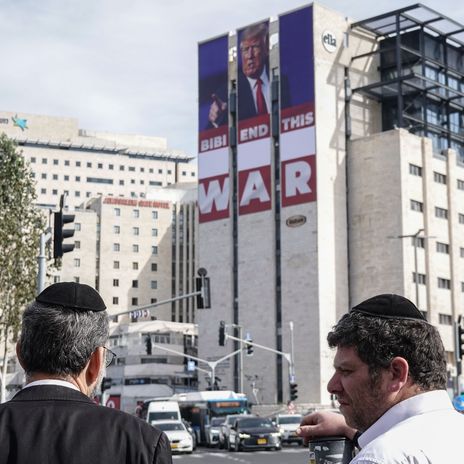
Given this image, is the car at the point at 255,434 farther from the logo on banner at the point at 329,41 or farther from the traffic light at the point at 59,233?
the logo on banner at the point at 329,41

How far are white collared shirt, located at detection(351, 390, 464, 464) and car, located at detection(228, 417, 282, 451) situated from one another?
40624 mm

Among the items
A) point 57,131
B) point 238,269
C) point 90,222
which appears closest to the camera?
point 238,269

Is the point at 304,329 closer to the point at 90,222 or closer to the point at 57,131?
the point at 90,222

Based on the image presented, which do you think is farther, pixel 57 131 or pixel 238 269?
pixel 57 131

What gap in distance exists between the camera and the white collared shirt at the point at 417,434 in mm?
2846

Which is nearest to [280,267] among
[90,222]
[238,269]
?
[238,269]

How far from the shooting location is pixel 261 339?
90.6 meters

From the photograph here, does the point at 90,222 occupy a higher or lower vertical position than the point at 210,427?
higher

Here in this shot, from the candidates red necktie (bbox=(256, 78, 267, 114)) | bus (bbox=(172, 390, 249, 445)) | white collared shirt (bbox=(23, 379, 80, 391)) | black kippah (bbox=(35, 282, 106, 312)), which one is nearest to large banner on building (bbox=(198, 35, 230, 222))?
red necktie (bbox=(256, 78, 267, 114))

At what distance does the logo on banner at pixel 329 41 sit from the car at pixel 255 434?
53.0 m

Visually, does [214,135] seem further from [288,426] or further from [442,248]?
[288,426]

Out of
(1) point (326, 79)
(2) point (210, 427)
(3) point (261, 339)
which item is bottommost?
(2) point (210, 427)

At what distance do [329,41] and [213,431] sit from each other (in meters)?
49.7

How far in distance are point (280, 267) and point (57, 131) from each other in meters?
103
